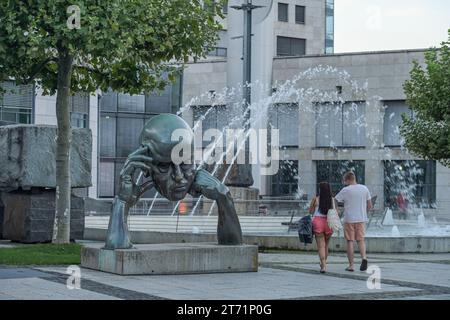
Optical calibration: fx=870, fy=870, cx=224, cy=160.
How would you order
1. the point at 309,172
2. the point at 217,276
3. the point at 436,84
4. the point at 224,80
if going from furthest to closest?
1. the point at 224,80
2. the point at 309,172
3. the point at 436,84
4. the point at 217,276

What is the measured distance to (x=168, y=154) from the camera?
12594mm

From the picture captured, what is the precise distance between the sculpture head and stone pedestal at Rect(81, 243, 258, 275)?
2.88 ft

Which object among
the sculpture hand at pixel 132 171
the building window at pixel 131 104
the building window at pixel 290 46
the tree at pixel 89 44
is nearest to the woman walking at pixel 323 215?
the sculpture hand at pixel 132 171

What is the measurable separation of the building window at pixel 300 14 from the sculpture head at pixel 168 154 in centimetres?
5526

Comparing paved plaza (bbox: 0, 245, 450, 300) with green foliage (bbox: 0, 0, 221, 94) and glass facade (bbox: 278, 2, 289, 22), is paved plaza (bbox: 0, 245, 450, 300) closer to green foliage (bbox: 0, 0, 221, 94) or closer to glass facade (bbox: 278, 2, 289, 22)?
green foliage (bbox: 0, 0, 221, 94)

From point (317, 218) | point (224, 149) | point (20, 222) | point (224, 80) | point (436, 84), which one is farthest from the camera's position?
point (224, 80)

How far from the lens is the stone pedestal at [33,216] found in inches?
760

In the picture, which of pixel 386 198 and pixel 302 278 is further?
pixel 386 198

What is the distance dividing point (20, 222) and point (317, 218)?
832 centimetres

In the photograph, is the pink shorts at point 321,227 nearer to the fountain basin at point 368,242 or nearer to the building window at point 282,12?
the fountain basin at point 368,242

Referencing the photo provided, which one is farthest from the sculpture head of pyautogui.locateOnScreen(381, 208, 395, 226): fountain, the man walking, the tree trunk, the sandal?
pyautogui.locateOnScreen(381, 208, 395, 226): fountain
